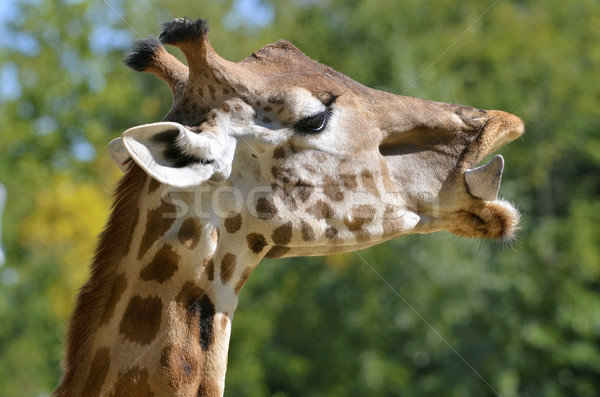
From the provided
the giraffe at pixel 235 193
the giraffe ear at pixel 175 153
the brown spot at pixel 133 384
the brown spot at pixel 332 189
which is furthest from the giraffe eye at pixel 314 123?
the brown spot at pixel 133 384

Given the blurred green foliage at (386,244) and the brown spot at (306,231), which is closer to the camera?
the brown spot at (306,231)

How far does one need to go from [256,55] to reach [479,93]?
68.8 feet

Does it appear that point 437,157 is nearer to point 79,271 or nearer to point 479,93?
point 479,93

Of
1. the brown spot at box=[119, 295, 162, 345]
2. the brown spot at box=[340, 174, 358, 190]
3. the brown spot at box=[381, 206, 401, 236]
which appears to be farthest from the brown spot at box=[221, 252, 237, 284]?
the brown spot at box=[381, 206, 401, 236]

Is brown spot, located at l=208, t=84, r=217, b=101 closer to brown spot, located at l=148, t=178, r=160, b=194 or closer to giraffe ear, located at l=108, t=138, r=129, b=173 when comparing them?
brown spot, located at l=148, t=178, r=160, b=194

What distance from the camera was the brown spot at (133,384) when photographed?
3676 millimetres

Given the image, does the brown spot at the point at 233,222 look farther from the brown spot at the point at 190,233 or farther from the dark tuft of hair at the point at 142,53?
the dark tuft of hair at the point at 142,53

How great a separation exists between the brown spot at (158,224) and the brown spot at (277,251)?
0.55m

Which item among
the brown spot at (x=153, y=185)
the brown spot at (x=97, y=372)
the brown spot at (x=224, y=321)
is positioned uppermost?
the brown spot at (x=153, y=185)

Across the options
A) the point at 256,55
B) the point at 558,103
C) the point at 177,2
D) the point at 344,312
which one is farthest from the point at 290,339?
the point at 256,55

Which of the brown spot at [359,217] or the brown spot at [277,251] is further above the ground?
the brown spot at [359,217]

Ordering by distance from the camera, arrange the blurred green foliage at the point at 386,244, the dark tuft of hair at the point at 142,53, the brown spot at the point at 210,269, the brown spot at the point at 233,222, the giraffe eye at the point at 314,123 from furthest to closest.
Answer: the blurred green foliage at the point at 386,244
the dark tuft of hair at the point at 142,53
the giraffe eye at the point at 314,123
the brown spot at the point at 233,222
the brown spot at the point at 210,269

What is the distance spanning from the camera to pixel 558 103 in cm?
2452

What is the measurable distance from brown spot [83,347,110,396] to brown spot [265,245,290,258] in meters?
0.93
